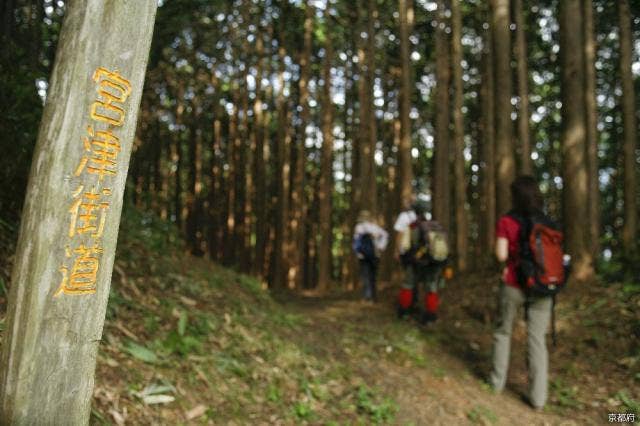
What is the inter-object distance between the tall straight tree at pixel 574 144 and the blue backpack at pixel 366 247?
3413 mm

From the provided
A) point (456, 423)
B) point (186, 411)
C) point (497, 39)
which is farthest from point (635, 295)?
point (186, 411)

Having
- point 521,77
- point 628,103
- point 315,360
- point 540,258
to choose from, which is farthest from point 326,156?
point 540,258

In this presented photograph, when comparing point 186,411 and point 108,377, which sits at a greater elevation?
point 108,377

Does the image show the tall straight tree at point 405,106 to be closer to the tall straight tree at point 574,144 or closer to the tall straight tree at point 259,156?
the tall straight tree at point 574,144

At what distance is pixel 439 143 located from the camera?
12.8 meters

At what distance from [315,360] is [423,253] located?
2.66 metres

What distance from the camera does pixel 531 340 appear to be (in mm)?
5156

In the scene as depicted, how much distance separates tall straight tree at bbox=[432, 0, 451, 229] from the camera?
12578 millimetres

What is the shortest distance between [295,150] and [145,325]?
1668 cm

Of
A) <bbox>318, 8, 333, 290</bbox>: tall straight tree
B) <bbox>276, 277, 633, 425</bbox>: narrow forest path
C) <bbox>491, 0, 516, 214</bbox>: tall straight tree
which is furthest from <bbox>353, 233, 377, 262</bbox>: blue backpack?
<bbox>318, 8, 333, 290</bbox>: tall straight tree

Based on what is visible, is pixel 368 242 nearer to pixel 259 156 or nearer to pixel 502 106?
pixel 502 106

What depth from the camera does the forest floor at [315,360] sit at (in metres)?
4.05

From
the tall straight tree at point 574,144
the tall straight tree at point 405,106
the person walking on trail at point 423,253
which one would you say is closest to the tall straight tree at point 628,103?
the tall straight tree at point 574,144

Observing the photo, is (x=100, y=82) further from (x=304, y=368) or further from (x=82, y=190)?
(x=304, y=368)
